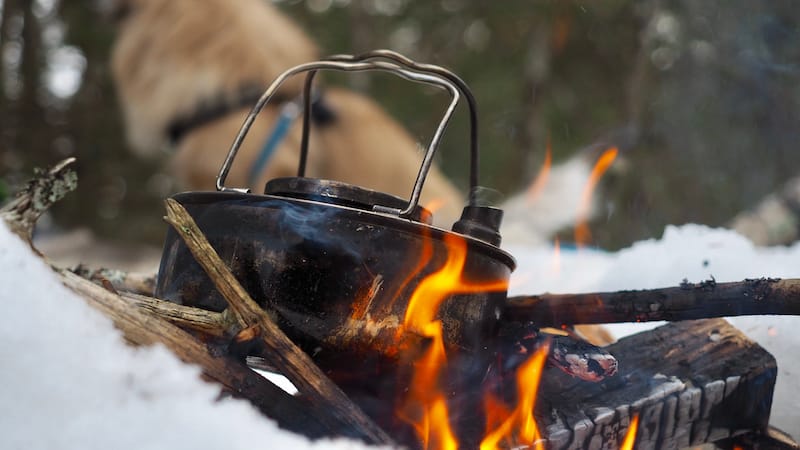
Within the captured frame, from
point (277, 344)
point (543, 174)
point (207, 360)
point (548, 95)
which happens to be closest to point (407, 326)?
point (277, 344)

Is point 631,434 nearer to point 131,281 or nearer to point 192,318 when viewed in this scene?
point 192,318

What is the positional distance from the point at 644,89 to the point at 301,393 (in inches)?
286

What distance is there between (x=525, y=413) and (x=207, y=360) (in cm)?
65

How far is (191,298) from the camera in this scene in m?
1.43

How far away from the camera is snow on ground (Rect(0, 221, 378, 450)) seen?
3.61ft

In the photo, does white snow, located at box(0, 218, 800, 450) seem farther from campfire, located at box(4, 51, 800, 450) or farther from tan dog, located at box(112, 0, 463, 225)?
tan dog, located at box(112, 0, 463, 225)

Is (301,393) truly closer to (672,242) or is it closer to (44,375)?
(44,375)

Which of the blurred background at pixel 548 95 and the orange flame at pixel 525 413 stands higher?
the blurred background at pixel 548 95

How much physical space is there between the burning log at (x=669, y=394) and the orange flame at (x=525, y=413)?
0.02 metres

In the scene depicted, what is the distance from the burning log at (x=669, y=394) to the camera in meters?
1.51

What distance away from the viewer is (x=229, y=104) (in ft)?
15.1

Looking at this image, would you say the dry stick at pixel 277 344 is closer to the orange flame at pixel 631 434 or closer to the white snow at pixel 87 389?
the white snow at pixel 87 389

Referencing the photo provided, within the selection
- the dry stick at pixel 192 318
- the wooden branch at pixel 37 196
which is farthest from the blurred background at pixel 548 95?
the dry stick at pixel 192 318

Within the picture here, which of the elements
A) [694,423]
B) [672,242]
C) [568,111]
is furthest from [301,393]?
[568,111]
